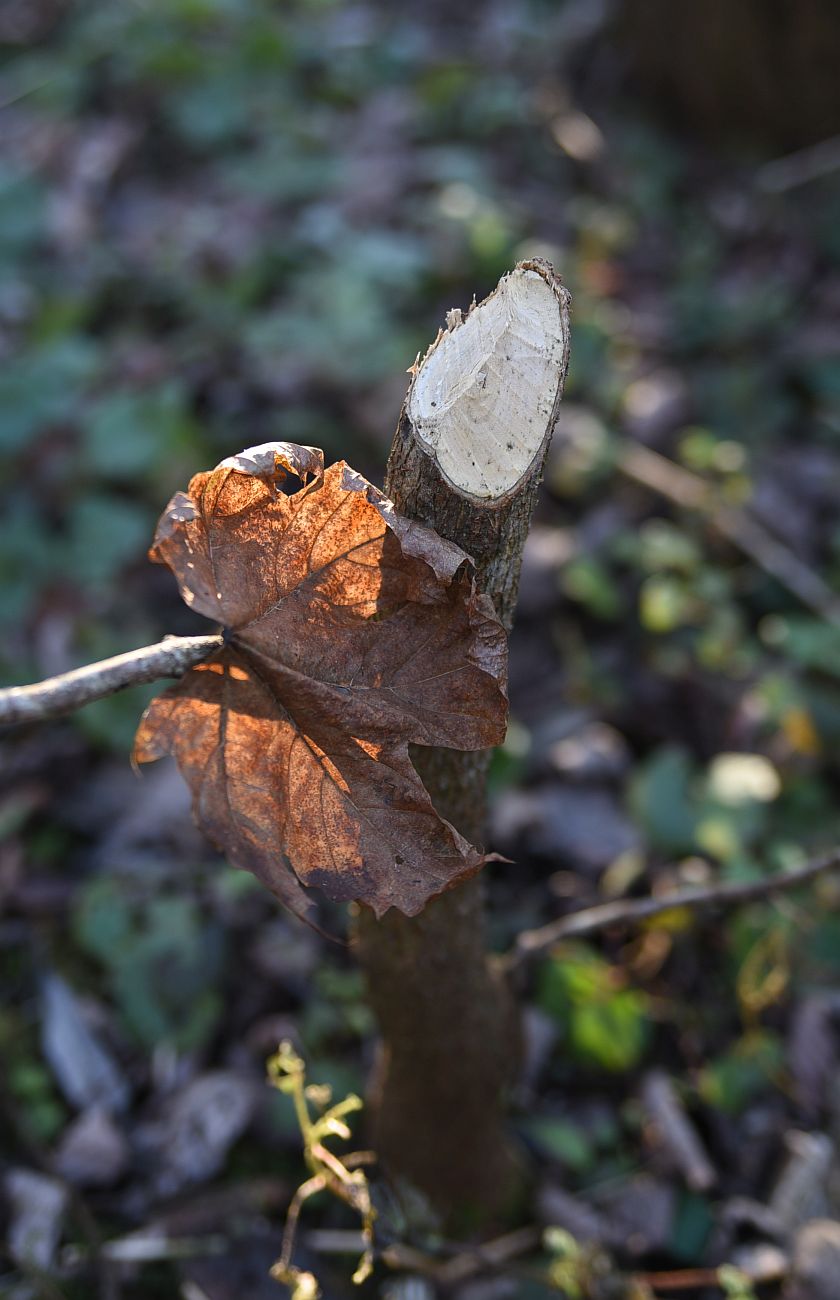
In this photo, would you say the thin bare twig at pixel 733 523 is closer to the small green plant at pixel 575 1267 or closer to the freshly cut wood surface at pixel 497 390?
the small green plant at pixel 575 1267

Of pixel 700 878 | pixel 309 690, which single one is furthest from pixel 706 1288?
pixel 309 690

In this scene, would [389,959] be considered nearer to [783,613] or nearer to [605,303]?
[783,613]

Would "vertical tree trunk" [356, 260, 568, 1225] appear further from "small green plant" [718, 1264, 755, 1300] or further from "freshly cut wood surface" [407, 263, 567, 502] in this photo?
"small green plant" [718, 1264, 755, 1300]

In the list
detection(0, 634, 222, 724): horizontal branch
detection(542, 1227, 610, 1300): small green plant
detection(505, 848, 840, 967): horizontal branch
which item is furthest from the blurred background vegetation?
detection(0, 634, 222, 724): horizontal branch

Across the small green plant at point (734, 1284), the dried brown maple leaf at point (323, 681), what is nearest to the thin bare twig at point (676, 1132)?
the small green plant at point (734, 1284)

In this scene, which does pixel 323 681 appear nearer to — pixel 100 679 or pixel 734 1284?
pixel 100 679

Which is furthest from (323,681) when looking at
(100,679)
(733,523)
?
(733,523)
